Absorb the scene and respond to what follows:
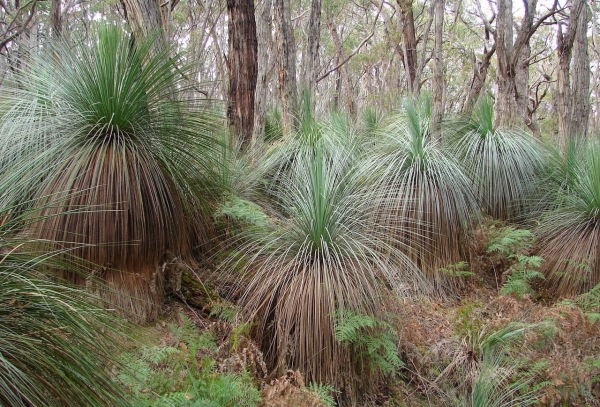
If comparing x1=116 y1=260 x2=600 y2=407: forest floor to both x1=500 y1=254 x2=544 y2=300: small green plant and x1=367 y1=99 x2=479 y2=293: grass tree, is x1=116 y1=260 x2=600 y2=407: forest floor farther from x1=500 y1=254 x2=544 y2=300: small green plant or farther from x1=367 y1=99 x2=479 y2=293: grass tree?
x1=367 y1=99 x2=479 y2=293: grass tree

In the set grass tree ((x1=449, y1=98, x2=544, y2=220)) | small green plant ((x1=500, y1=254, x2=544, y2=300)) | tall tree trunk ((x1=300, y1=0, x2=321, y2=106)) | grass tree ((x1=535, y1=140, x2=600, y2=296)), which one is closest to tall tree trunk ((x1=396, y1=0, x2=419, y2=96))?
tall tree trunk ((x1=300, y1=0, x2=321, y2=106))

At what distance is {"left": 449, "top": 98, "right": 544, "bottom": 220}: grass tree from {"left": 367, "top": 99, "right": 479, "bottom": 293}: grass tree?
69cm

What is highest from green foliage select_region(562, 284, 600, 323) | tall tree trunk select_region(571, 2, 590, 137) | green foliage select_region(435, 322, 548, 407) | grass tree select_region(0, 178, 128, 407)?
tall tree trunk select_region(571, 2, 590, 137)

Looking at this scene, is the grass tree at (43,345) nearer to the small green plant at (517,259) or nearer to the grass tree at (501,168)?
the small green plant at (517,259)

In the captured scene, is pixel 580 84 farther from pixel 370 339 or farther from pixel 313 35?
pixel 370 339

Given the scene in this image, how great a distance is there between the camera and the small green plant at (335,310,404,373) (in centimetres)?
351

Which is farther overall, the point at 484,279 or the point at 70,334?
the point at 484,279

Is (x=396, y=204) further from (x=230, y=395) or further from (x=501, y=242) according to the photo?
(x=230, y=395)

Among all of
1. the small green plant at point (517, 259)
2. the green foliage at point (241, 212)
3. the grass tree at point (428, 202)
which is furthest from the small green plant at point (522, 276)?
the green foliage at point (241, 212)

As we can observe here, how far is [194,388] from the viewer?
292 centimetres

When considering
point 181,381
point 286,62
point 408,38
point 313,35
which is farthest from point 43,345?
point 408,38

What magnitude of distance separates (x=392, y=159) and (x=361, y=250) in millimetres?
2261

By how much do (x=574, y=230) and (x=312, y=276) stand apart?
11.8 feet

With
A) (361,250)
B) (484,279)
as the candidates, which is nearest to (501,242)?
(484,279)
